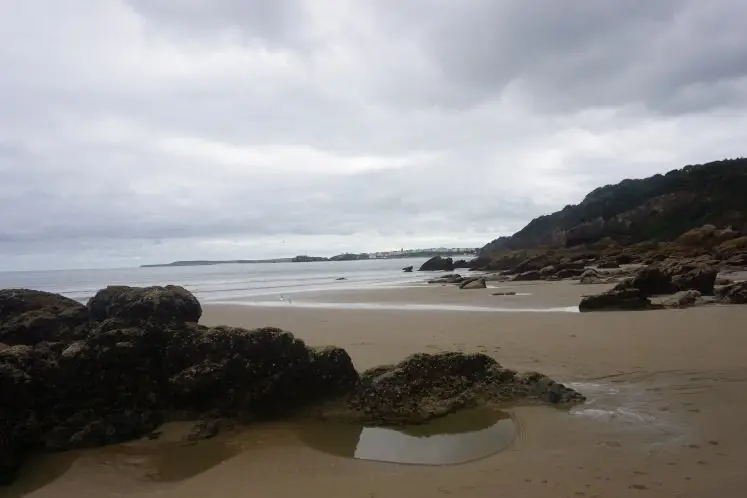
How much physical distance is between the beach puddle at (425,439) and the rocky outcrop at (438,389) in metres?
0.17

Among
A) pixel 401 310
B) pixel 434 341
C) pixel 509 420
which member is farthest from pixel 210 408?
pixel 401 310

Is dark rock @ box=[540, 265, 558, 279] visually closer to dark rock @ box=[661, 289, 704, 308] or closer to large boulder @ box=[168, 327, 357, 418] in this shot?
dark rock @ box=[661, 289, 704, 308]

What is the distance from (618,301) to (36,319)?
14.8m

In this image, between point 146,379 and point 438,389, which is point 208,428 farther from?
point 438,389

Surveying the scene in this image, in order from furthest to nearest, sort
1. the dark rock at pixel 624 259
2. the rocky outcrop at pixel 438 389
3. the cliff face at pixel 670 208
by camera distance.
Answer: the cliff face at pixel 670 208 < the dark rock at pixel 624 259 < the rocky outcrop at pixel 438 389

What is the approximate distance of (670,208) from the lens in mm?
78312

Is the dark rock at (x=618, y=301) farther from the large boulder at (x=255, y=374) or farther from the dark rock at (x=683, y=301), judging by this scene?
the large boulder at (x=255, y=374)

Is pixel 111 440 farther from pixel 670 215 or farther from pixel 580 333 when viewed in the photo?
pixel 670 215

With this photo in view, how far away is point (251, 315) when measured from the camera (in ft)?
68.1

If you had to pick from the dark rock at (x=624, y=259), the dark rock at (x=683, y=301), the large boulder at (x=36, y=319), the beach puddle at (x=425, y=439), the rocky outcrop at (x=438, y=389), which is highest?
the dark rock at (x=624, y=259)

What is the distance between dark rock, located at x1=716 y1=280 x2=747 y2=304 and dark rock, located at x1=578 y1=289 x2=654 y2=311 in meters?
2.29

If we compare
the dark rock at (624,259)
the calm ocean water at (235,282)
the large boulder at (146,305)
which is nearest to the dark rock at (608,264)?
the dark rock at (624,259)

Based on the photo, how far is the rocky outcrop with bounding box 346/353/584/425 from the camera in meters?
6.21

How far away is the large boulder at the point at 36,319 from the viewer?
844 cm
